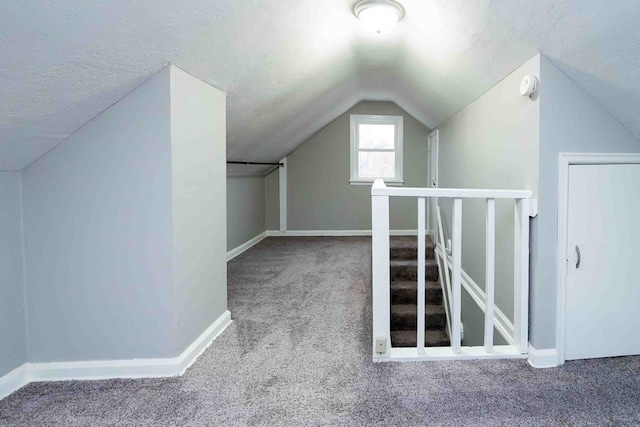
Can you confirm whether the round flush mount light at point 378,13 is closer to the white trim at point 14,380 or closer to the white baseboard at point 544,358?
the white baseboard at point 544,358

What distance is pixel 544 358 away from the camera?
6.02 ft

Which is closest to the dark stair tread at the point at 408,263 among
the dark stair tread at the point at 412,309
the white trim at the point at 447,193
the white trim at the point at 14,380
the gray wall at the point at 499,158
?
the dark stair tread at the point at 412,309

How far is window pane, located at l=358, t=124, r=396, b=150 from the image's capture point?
18.9ft

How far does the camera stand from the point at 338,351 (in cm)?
197

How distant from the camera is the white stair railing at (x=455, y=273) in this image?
5.97 ft

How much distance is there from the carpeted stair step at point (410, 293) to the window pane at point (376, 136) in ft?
9.01

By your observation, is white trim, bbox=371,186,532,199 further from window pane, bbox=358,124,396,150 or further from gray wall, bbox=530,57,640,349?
window pane, bbox=358,124,396,150

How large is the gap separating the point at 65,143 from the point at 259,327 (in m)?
1.51

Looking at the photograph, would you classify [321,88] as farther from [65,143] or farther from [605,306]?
[605,306]

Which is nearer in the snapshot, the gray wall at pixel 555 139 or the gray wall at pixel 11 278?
the gray wall at pixel 11 278

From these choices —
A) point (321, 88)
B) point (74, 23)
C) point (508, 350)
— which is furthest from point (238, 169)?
point (508, 350)

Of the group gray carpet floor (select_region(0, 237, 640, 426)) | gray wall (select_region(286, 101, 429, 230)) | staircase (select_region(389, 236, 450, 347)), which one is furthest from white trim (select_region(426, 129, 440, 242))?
gray carpet floor (select_region(0, 237, 640, 426))

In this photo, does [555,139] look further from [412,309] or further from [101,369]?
[101,369]

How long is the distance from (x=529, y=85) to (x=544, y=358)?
146 cm
